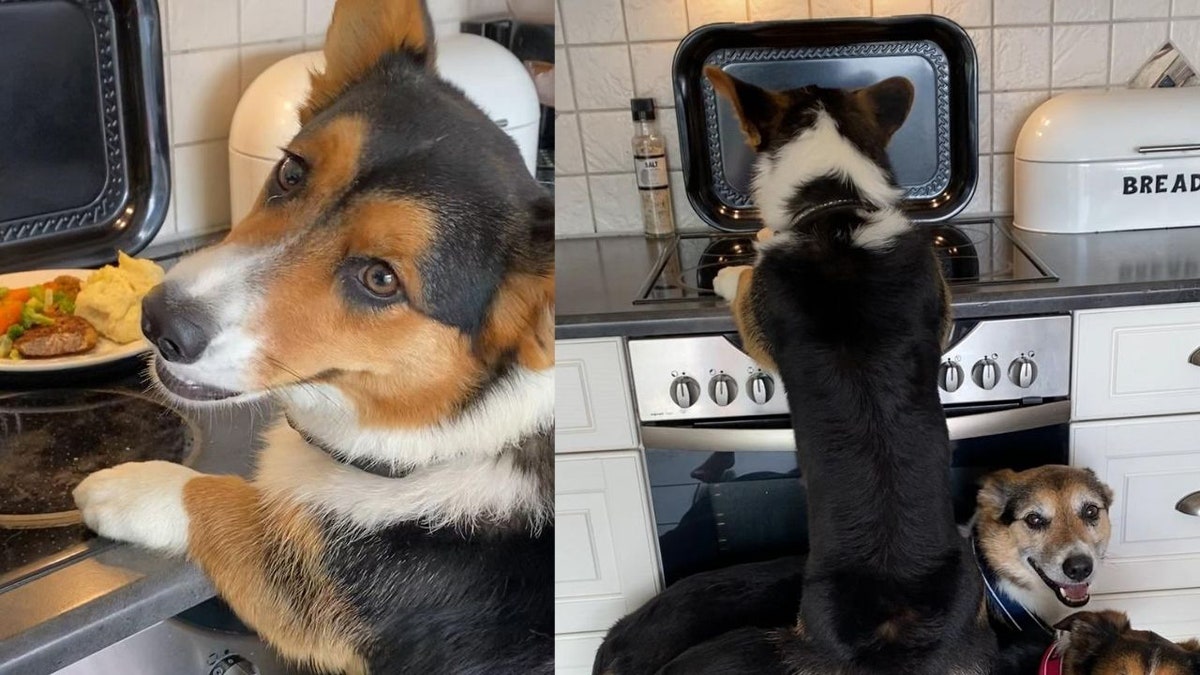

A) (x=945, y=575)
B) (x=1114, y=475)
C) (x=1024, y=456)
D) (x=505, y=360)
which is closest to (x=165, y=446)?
(x=505, y=360)

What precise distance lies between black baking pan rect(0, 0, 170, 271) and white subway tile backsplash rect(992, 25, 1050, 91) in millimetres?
881

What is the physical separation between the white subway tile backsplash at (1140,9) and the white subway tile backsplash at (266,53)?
947 mm

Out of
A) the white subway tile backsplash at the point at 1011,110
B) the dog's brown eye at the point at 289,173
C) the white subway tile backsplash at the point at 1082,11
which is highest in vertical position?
the dog's brown eye at the point at 289,173

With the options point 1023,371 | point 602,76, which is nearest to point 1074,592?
point 1023,371

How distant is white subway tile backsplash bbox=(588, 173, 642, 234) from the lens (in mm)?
871

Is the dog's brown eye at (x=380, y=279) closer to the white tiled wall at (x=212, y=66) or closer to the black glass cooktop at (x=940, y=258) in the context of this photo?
the white tiled wall at (x=212, y=66)

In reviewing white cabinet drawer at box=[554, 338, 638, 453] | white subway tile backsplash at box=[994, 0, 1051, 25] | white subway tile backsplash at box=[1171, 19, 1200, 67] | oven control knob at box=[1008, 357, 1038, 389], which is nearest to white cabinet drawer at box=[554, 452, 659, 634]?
white cabinet drawer at box=[554, 338, 638, 453]

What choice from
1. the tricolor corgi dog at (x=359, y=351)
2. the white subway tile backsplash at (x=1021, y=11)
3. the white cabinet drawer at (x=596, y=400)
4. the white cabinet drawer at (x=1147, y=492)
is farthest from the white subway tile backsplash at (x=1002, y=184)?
the tricolor corgi dog at (x=359, y=351)

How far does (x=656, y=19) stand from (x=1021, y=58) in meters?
0.37

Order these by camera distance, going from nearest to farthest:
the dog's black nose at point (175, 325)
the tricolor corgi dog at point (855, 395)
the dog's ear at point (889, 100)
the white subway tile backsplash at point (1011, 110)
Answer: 1. the dog's black nose at point (175, 325)
2. the tricolor corgi dog at point (855, 395)
3. the dog's ear at point (889, 100)
4. the white subway tile backsplash at point (1011, 110)

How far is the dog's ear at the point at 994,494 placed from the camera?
0.81 metres

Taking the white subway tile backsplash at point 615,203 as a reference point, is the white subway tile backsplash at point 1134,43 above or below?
above

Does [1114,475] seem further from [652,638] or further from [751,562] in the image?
[652,638]

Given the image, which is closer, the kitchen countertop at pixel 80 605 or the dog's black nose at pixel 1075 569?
the kitchen countertop at pixel 80 605
